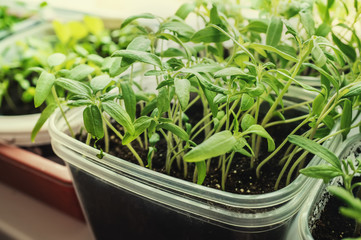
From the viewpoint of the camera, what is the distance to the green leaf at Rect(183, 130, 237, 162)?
1.14ft

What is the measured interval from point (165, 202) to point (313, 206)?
0.21 meters

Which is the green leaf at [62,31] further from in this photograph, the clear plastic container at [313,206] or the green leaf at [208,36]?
the clear plastic container at [313,206]

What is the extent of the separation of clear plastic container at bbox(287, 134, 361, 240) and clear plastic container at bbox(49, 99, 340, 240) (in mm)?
13

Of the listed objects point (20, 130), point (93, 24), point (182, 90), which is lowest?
point (20, 130)

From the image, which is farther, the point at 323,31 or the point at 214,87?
the point at 323,31

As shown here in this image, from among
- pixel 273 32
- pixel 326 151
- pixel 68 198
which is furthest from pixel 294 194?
pixel 68 198

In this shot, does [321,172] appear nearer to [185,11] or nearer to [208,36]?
[208,36]

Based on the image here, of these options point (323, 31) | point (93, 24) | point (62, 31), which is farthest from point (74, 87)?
point (93, 24)

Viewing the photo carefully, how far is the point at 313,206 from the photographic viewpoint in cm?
47

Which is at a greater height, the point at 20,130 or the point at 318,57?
the point at 318,57

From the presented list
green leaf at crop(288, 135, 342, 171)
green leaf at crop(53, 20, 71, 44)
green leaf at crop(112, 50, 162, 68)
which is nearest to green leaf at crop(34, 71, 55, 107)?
green leaf at crop(112, 50, 162, 68)

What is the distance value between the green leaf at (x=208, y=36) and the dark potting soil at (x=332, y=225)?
0.99 ft

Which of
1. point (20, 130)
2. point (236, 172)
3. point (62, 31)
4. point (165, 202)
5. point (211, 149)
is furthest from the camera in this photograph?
point (62, 31)

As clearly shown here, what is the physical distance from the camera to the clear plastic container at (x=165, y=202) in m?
0.42
